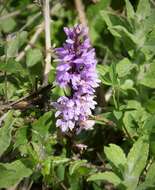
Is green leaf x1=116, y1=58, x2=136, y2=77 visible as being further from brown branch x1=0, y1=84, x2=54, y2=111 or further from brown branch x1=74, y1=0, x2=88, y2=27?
brown branch x1=74, y1=0, x2=88, y2=27

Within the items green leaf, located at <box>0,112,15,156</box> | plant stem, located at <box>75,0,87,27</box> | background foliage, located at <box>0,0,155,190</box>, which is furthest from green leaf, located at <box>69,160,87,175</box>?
plant stem, located at <box>75,0,87,27</box>

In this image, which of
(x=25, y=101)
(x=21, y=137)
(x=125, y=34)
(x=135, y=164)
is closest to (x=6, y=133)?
(x=21, y=137)

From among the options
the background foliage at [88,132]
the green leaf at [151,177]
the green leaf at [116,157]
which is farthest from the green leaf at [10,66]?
the green leaf at [151,177]

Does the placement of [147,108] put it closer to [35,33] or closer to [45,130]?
[45,130]

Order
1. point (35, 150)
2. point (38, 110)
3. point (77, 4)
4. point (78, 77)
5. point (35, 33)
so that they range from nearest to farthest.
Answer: point (78, 77), point (35, 150), point (38, 110), point (35, 33), point (77, 4)

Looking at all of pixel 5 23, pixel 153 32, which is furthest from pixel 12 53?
pixel 5 23

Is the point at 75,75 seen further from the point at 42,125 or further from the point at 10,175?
the point at 10,175
